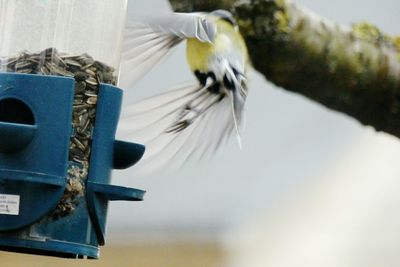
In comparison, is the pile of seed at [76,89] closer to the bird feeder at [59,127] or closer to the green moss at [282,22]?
the bird feeder at [59,127]

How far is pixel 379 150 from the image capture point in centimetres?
428

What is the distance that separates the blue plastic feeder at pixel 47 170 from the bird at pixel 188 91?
0.14 m

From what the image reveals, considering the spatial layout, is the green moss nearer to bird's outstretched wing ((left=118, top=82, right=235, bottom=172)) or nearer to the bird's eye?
the bird's eye

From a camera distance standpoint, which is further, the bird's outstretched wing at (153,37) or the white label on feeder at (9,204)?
the bird's outstretched wing at (153,37)

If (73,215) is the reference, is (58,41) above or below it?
above

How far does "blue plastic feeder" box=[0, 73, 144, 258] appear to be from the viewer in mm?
2100

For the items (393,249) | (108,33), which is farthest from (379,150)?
(108,33)

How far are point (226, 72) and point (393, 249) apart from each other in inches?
65.2

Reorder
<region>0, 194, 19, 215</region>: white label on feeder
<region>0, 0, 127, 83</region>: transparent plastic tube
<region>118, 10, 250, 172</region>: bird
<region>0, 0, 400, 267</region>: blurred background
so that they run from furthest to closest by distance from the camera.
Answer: <region>0, 0, 400, 267</region>: blurred background < <region>118, 10, 250, 172</region>: bird < <region>0, 0, 127, 83</region>: transparent plastic tube < <region>0, 194, 19, 215</region>: white label on feeder

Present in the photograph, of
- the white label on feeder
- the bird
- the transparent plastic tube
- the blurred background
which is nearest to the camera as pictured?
the white label on feeder

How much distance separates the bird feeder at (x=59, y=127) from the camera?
211 cm

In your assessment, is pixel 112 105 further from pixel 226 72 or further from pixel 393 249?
pixel 393 249

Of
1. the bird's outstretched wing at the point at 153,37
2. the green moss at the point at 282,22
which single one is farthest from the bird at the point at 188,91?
the green moss at the point at 282,22

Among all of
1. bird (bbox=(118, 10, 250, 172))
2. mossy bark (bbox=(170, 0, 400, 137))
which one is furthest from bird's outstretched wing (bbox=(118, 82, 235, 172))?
mossy bark (bbox=(170, 0, 400, 137))
